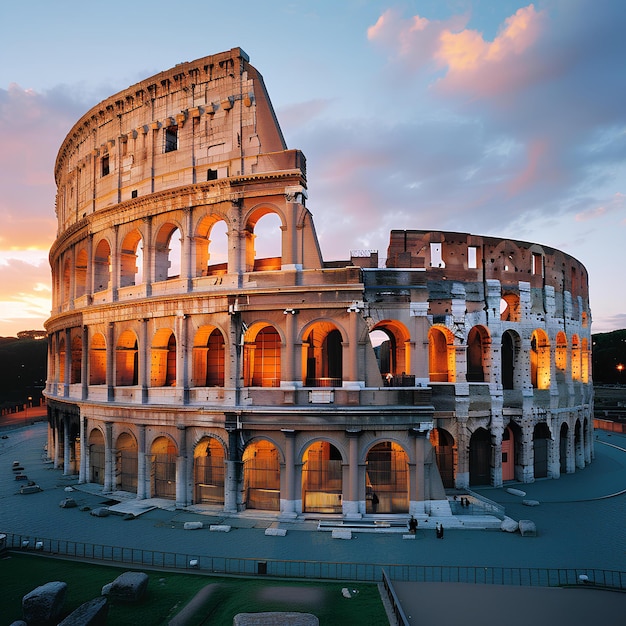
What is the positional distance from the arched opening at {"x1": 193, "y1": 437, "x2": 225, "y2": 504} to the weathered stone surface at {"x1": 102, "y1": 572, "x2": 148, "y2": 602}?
8.89 meters

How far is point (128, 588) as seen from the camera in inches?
540

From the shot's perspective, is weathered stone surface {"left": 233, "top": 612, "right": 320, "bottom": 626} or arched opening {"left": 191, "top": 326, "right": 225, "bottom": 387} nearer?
weathered stone surface {"left": 233, "top": 612, "right": 320, "bottom": 626}

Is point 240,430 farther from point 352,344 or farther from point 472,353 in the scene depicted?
point 472,353

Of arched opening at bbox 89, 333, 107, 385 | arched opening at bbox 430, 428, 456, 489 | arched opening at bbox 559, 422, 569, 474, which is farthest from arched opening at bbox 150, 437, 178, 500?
arched opening at bbox 559, 422, 569, 474

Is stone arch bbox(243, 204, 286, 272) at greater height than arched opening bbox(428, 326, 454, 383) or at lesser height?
greater

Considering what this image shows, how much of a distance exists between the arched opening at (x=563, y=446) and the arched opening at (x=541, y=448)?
7.42 ft

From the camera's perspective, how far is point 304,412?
69.3 feet

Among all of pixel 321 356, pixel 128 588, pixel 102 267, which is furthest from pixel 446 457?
pixel 102 267

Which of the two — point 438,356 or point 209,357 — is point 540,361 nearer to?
point 438,356

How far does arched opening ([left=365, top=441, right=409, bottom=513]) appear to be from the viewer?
853 inches

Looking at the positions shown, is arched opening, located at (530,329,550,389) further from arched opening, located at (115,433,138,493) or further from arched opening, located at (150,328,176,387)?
arched opening, located at (115,433,138,493)

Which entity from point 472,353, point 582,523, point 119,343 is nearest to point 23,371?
point 119,343

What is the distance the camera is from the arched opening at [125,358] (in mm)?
26391

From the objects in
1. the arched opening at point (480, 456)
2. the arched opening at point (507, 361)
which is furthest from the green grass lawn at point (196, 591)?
the arched opening at point (507, 361)
